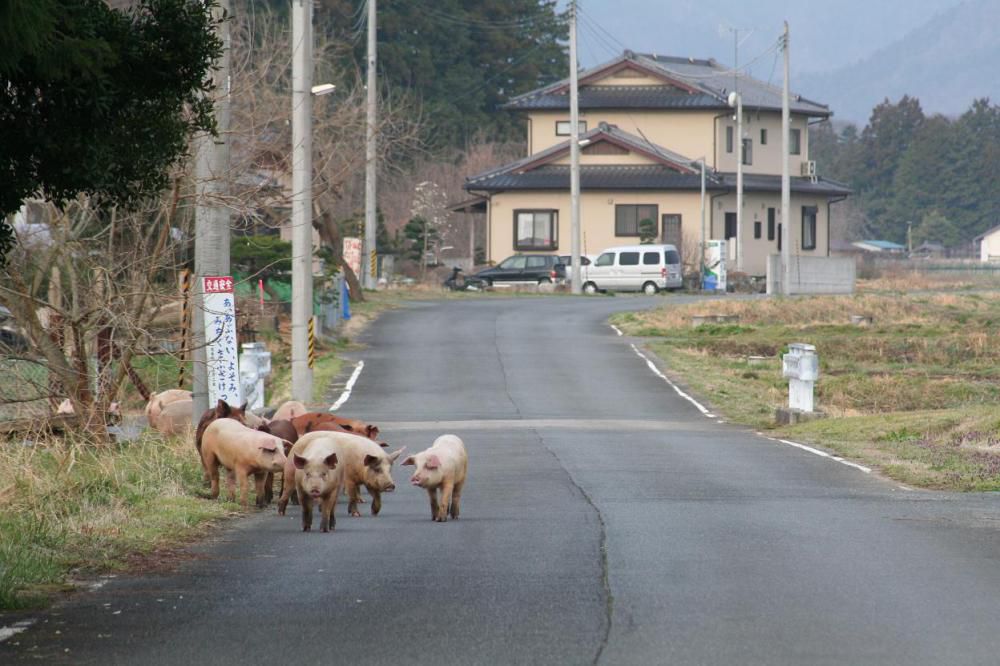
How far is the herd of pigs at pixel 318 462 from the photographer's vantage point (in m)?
12.0

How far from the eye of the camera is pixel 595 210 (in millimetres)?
65375

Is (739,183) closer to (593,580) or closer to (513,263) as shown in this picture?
(513,263)

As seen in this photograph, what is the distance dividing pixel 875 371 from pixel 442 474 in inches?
819

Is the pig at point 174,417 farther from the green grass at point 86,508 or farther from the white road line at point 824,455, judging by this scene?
the white road line at point 824,455

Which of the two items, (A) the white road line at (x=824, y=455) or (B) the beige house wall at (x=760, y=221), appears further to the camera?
(B) the beige house wall at (x=760, y=221)

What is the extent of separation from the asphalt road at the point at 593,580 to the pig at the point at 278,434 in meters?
0.52

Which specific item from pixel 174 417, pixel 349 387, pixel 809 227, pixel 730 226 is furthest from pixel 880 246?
pixel 174 417

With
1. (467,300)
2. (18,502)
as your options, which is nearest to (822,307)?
(467,300)

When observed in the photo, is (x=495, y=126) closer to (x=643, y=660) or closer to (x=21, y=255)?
(x=21, y=255)

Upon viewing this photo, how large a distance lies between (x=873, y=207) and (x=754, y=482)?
11836 cm

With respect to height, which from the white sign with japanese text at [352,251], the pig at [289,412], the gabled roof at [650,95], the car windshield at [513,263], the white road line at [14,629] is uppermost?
the gabled roof at [650,95]

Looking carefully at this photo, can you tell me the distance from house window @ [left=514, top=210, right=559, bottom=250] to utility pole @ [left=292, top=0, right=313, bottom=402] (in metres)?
40.2

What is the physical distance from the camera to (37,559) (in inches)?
393

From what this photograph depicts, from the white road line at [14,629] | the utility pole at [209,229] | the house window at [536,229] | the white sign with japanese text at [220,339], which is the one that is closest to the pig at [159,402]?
the white sign with japanese text at [220,339]
